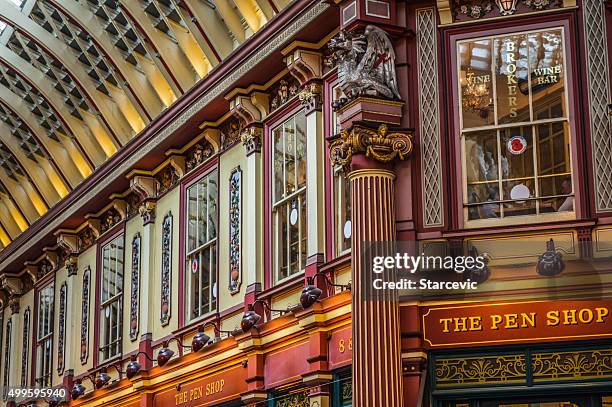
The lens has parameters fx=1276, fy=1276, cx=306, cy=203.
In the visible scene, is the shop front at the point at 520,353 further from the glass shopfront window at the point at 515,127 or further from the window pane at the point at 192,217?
the window pane at the point at 192,217

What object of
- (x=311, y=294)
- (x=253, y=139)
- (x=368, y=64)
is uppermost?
(x=253, y=139)

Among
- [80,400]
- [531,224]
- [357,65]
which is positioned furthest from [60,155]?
[531,224]

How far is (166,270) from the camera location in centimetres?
2538

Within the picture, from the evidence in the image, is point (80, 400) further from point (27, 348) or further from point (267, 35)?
point (267, 35)

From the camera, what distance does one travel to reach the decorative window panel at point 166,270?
25.0m

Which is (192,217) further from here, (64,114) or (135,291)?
(64,114)

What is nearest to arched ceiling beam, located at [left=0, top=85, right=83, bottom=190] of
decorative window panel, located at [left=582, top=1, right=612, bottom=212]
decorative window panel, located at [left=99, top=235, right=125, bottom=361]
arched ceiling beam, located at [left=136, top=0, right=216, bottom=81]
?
decorative window panel, located at [left=99, top=235, right=125, bottom=361]

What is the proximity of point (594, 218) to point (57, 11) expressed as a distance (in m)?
15.7

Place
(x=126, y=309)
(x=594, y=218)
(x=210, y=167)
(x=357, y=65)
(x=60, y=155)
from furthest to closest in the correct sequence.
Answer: (x=60, y=155) < (x=126, y=309) < (x=210, y=167) < (x=357, y=65) < (x=594, y=218)

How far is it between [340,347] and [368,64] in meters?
4.06

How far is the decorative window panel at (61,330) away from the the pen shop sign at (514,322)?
1534 centimetres

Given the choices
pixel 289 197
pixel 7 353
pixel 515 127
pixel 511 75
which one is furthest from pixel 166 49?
pixel 7 353

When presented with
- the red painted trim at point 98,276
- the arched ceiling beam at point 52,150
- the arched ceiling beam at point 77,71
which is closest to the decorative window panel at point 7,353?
the arched ceiling beam at point 52,150

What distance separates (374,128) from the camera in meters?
17.6
